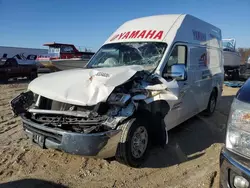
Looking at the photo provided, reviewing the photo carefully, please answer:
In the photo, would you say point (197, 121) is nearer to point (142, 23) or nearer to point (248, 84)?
point (142, 23)

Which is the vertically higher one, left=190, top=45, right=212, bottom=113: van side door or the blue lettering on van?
the blue lettering on van

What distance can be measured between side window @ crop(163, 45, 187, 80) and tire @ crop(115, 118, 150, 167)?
1048 millimetres

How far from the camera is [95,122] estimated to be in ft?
11.1

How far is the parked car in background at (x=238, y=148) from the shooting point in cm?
203

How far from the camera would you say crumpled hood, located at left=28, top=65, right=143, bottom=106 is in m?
3.36

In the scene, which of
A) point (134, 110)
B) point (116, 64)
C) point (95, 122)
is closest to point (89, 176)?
point (95, 122)

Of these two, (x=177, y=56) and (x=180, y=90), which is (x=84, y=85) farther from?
(x=177, y=56)

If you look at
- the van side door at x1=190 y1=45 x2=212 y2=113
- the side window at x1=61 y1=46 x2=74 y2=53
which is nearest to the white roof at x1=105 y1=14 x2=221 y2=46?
the van side door at x1=190 y1=45 x2=212 y2=113

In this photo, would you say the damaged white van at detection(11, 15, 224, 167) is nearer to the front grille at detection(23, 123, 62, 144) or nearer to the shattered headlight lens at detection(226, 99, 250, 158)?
the front grille at detection(23, 123, 62, 144)

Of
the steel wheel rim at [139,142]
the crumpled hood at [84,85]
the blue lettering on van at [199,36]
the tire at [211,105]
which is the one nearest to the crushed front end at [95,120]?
the crumpled hood at [84,85]

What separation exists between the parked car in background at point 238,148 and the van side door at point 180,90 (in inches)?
86.4

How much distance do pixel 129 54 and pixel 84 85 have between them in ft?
5.59

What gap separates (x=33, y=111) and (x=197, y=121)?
4264 mm

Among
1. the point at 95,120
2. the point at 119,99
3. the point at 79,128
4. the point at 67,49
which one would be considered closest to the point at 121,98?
the point at 119,99
